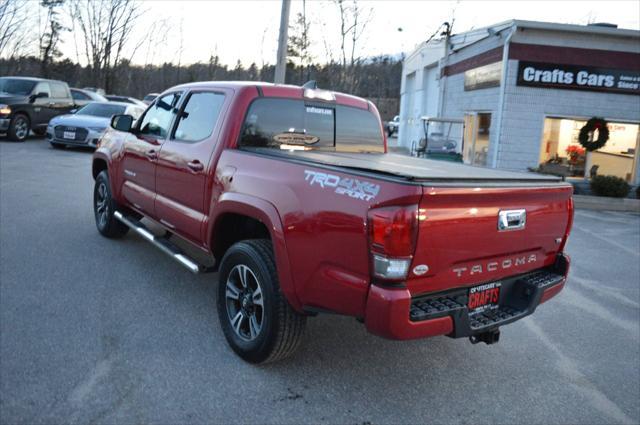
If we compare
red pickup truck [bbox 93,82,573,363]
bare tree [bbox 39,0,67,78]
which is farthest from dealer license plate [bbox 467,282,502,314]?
bare tree [bbox 39,0,67,78]

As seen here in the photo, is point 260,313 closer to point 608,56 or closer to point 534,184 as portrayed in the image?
point 534,184

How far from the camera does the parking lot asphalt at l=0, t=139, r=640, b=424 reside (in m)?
3.29

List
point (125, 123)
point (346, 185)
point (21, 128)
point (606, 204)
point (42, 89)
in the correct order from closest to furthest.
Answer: point (346, 185)
point (125, 123)
point (606, 204)
point (21, 128)
point (42, 89)

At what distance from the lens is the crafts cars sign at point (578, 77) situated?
50.9 feet

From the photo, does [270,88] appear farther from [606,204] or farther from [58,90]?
[58,90]

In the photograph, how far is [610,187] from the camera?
1298 cm

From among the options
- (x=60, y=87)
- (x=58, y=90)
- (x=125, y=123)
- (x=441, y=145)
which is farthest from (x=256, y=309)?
(x=60, y=87)

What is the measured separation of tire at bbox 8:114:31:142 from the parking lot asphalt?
41.3 feet

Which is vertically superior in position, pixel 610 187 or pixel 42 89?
pixel 42 89

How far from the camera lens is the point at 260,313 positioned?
384 centimetres

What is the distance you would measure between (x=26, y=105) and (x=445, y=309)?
1746cm

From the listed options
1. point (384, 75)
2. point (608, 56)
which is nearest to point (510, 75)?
point (608, 56)

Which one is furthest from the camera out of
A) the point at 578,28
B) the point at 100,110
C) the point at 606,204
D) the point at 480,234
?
the point at 100,110

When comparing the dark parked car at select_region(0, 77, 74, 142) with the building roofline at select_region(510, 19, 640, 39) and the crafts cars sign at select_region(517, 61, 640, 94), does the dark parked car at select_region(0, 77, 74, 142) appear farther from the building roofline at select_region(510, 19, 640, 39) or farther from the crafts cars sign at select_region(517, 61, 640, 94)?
the crafts cars sign at select_region(517, 61, 640, 94)
